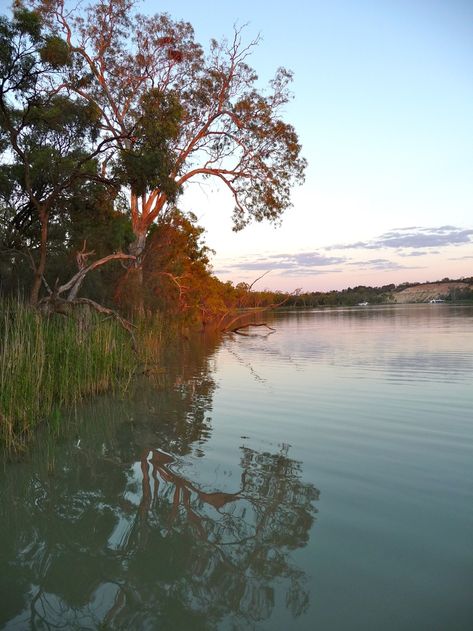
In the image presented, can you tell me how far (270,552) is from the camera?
318 cm

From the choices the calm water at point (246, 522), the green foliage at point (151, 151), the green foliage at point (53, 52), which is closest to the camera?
the calm water at point (246, 522)

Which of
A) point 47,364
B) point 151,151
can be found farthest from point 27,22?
point 47,364

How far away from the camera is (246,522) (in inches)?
142

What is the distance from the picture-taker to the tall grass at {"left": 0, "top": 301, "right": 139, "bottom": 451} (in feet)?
18.1

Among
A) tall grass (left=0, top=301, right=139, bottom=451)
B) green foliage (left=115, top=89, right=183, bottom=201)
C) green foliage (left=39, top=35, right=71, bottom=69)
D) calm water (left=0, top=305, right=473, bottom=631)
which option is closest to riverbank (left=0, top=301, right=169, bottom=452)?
tall grass (left=0, top=301, right=139, bottom=451)

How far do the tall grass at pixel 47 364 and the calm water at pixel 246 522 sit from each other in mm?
499

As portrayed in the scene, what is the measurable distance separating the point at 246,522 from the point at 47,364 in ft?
15.5

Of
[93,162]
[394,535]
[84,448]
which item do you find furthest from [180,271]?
[394,535]

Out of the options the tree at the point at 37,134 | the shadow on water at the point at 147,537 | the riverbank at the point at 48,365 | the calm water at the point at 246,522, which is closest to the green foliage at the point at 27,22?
the tree at the point at 37,134

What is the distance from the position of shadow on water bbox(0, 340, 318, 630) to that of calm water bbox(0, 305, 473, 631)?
1cm

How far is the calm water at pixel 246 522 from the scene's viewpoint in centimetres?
262

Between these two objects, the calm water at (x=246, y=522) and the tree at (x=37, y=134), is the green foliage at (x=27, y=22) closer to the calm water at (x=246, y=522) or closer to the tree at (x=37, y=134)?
the tree at (x=37, y=134)

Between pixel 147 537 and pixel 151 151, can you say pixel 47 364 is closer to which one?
pixel 147 537

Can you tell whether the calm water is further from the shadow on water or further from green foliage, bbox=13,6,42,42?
green foliage, bbox=13,6,42,42
